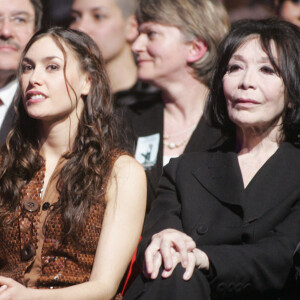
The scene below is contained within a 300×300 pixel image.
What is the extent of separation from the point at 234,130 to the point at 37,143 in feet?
3.09

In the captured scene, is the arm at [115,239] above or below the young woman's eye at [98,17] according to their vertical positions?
below

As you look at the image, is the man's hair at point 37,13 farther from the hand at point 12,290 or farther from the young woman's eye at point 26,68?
the hand at point 12,290

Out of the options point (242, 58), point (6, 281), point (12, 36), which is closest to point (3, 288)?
point (6, 281)

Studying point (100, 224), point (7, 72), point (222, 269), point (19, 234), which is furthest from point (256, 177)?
point (7, 72)

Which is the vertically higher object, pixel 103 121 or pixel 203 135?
pixel 103 121

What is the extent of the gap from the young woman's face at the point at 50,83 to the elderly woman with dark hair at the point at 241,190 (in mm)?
558

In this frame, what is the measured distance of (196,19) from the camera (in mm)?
4820

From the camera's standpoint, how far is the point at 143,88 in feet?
19.2

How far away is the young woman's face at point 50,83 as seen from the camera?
11.6ft

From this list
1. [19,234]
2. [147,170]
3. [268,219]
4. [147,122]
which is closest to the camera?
[268,219]

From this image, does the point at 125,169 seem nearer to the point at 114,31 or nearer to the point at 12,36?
the point at 12,36

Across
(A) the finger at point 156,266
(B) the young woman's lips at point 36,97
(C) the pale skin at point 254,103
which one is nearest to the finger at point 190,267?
(A) the finger at point 156,266

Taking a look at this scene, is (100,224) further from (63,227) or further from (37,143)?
(37,143)

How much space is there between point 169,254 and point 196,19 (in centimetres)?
225
